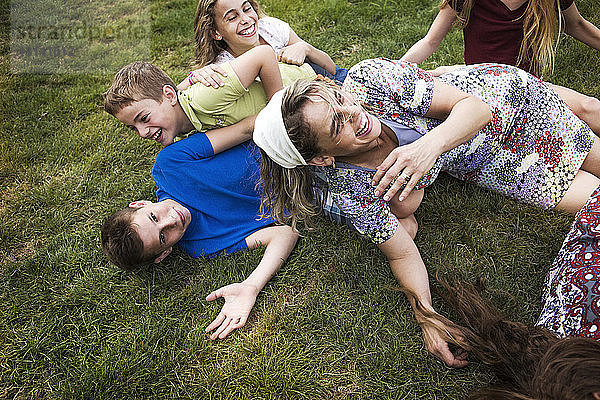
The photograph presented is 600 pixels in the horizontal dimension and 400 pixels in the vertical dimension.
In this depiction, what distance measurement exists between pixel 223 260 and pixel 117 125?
5.99ft

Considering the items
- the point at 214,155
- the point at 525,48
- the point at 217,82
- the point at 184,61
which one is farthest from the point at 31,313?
the point at 525,48

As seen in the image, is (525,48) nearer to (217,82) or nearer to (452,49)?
(452,49)

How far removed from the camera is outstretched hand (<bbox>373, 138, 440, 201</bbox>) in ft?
6.41

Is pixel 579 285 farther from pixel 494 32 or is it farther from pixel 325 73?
pixel 325 73

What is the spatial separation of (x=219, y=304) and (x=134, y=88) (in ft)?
4.32

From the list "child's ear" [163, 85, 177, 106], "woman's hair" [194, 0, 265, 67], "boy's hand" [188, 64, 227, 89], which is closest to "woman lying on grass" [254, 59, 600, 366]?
"boy's hand" [188, 64, 227, 89]

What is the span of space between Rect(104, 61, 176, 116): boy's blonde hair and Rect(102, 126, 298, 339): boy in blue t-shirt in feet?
1.09

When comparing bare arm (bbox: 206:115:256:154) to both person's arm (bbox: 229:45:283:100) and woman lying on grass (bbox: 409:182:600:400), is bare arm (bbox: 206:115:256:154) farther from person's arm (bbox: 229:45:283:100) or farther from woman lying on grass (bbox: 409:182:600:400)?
woman lying on grass (bbox: 409:182:600:400)

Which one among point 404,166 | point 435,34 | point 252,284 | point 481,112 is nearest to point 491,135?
point 481,112

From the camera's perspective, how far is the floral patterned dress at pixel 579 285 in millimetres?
1641

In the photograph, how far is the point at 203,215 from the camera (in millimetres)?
2904

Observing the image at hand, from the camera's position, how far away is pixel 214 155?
293 centimetres

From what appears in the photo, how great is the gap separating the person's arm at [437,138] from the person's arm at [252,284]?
0.84 m

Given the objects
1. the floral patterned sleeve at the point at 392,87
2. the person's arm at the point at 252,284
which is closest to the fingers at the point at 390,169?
the floral patterned sleeve at the point at 392,87
